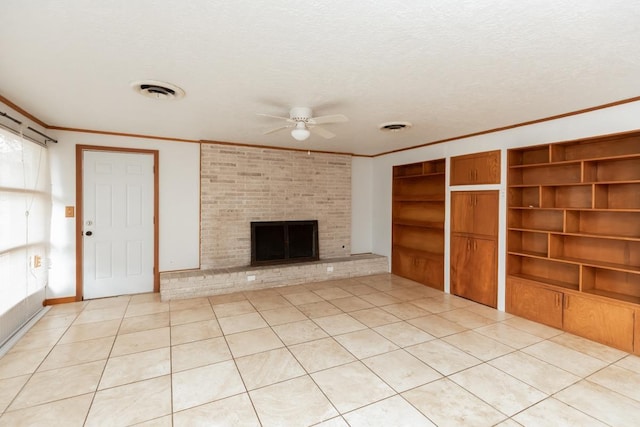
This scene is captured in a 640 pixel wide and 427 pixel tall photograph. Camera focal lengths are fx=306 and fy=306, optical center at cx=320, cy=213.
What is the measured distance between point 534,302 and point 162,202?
5332 mm

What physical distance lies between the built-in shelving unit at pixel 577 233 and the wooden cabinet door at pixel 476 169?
0.19 m

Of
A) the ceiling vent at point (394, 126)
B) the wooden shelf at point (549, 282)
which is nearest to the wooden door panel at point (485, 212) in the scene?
the wooden shelf at point (549, 282)

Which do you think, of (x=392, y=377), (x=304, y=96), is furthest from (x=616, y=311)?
(x=304, y=96)

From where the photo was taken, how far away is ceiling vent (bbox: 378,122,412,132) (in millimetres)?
3869

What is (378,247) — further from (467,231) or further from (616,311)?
(616,311)

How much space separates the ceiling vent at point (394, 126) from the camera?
12.7 feet

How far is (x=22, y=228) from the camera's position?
3330 mm

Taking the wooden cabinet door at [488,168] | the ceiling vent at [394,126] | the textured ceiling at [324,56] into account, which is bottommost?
the wooden cabinet door at [488,168]

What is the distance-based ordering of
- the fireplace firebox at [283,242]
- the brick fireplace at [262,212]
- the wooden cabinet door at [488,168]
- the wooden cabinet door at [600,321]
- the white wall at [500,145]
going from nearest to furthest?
1. the wooden cabinet door at [600,321]
2. the white wall at [500,145]
3. the wooden cabinet door at [488,168]
4. the brick fireplace at [262,212]
5. the fireplace firebox at [283,242]

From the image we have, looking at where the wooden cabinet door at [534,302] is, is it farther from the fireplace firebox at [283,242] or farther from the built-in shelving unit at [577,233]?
the fireplace firebox at [283,242]

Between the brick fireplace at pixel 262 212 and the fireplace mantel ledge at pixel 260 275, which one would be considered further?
the brick fireplace at pixel 262 212

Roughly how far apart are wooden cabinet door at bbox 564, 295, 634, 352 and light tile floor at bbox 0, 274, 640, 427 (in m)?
0.13

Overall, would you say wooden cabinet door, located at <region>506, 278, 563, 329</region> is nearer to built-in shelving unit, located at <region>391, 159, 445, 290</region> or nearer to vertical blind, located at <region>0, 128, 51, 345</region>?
built-in shelving unit, located at <region>391, 159, 445, 290</region>

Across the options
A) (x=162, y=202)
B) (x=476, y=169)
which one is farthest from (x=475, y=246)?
(x=162, y=202)
